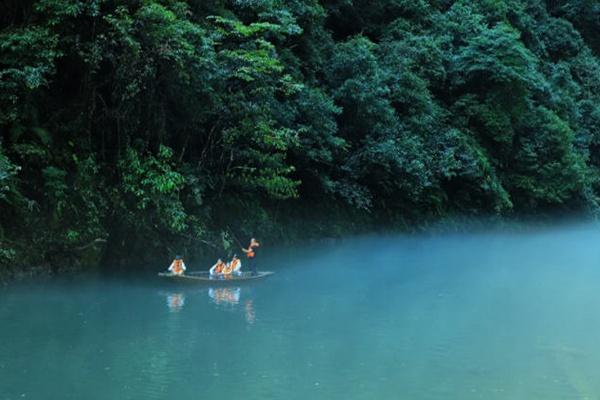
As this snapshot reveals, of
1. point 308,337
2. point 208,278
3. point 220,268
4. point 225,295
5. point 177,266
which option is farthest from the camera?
point 220,268

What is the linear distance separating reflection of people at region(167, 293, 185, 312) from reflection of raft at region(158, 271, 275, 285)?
48 centimetres

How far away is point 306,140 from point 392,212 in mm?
7565

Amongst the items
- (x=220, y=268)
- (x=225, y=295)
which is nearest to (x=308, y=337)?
(x=225, y=295)

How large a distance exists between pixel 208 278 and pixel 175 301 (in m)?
1.68

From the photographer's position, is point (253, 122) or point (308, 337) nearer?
point (308, 337)

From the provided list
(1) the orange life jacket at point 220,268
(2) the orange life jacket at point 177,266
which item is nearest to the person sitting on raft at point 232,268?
(1) the orange life jacket at point 220,268

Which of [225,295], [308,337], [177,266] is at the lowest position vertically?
[308,337]

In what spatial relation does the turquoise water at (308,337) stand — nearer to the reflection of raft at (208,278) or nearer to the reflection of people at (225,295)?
the reflection of people at (225,295)

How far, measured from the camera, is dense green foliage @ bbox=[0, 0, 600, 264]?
15.4 metres

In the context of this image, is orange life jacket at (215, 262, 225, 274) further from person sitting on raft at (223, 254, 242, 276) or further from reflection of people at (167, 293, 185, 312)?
reflection of people at (167, 293, 185, 312)

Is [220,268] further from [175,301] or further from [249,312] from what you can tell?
[249,312]

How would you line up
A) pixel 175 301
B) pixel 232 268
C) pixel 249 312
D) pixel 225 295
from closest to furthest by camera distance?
1. pixel 249 312
2. pixel 175 301
3. pixel 225 295
4. pixel 232 268

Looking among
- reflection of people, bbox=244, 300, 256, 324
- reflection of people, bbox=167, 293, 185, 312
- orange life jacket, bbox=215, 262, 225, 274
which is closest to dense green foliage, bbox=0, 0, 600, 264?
orange life jacket, bbox=215, 262, 225, 274

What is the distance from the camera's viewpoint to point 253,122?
726 inches
